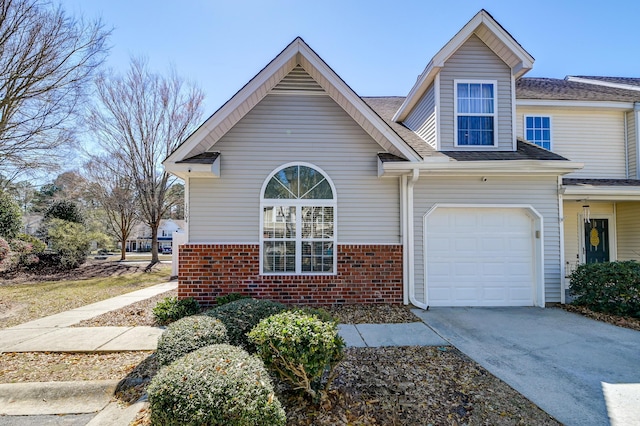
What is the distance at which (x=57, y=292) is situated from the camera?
9.59 meters

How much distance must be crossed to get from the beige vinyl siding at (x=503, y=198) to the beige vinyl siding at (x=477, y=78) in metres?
1.00

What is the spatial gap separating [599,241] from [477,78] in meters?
6.92

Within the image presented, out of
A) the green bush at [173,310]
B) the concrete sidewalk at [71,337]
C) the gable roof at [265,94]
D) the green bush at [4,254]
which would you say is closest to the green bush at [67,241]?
the green bush at [4,254]

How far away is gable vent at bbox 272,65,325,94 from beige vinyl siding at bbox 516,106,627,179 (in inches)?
256

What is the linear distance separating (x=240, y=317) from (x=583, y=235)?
36.2ft

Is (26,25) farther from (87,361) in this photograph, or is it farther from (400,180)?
(400,180)

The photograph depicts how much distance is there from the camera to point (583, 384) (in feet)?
12.7

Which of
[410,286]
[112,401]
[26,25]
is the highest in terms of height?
[26,25]

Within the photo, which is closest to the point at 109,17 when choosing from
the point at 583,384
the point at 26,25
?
the point at 26,25

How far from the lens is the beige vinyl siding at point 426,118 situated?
8.12 meters

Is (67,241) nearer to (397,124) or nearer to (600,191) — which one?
(397,124)

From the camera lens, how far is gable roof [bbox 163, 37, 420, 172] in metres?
6.82

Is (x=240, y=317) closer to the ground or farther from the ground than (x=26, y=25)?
closer to the ground

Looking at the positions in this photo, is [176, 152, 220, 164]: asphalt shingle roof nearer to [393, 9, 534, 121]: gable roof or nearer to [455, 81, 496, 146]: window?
[393, 9, 534, 121]: gable roof
